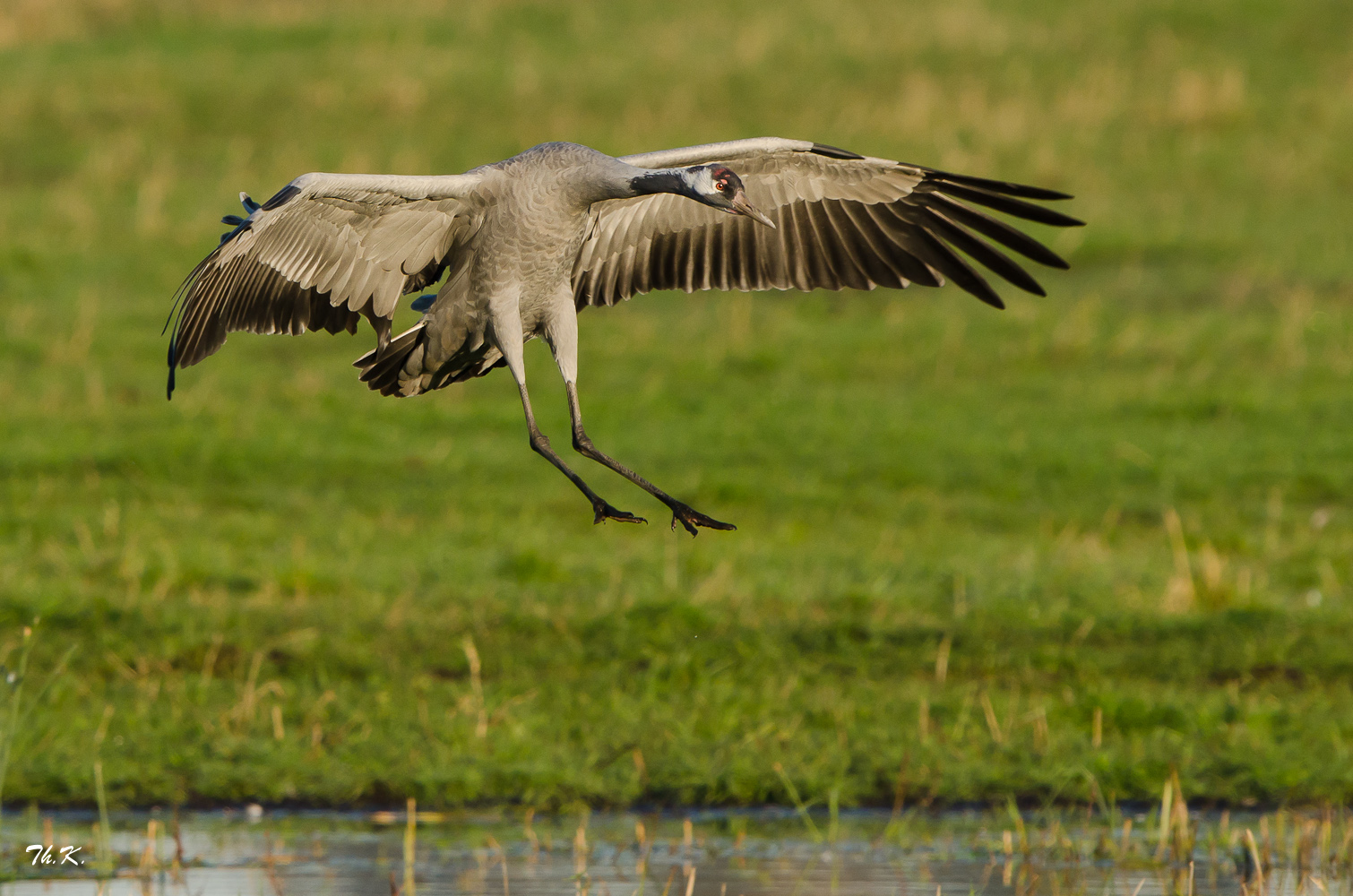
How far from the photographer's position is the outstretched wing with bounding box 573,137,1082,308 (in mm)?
7023

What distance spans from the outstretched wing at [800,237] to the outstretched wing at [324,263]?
0.77m

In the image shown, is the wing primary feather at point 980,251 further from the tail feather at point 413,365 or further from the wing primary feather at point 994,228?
the tail feather at point 413,365

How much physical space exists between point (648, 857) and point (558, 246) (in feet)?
6.92

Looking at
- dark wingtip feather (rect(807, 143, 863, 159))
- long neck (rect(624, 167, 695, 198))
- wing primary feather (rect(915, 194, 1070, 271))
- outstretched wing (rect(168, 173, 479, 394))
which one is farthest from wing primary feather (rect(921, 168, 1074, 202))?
outstretched wing (rect(168, 173, 479, 394))

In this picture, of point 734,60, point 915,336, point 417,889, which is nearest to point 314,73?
point 734,60

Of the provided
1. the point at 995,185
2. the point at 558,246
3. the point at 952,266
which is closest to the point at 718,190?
the point at 558,246

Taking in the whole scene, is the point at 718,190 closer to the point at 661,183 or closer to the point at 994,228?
the point at 661,183

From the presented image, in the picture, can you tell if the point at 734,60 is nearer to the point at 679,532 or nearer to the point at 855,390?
the point at 855,390

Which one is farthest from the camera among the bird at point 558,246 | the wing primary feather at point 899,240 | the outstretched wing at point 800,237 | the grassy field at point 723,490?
the grassy field at point 723,490

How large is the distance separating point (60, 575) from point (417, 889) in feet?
12.8

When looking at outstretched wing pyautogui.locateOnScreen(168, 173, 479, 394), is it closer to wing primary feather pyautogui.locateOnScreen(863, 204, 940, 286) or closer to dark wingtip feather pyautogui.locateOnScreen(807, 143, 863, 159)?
dark wingtip feather pyautogui.locateOnScreen(807, 143, 863, 159)

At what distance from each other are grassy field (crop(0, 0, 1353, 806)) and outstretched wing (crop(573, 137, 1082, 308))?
70.8 inches

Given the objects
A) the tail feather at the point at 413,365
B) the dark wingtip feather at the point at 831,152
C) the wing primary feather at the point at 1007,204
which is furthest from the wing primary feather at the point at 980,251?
the tail feather at the point at 413,365
